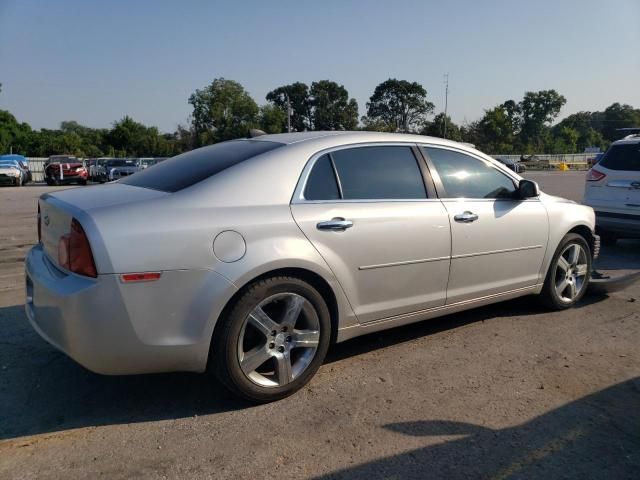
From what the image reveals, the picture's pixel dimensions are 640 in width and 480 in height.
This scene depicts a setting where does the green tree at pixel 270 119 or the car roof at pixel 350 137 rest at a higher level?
the green tree at pixel 270 119

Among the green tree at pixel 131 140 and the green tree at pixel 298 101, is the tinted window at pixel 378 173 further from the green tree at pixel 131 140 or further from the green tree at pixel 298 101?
the green tree at pixel 298 101

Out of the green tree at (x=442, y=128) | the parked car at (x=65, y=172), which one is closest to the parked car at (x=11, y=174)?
the parked car at (x=65, y=172)

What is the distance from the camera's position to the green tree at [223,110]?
175 ft

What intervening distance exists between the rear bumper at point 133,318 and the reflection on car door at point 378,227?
2.48 feet

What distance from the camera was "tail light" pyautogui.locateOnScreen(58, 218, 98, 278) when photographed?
2682mm

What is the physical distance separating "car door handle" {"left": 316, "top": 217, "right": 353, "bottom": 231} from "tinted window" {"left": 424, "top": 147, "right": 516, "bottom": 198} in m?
1.01

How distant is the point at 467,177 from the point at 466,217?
410 mm

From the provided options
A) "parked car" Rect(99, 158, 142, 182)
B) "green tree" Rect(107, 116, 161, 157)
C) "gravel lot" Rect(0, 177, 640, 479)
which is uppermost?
"green tree" Rect(107, 116, 161, 157)

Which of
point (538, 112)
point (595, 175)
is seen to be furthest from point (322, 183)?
point (538, 112)

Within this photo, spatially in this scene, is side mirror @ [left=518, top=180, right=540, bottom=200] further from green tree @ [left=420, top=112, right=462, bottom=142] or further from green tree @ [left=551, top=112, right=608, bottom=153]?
green tree @ [left=551, top=112, right=608, bottom=153]

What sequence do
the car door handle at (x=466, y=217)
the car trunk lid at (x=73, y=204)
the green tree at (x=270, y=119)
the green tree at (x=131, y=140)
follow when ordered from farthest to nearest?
the green tree at (x=131, y=140) < the green tree at (x=270, y=119) < the car door handle at (x=466, y=217) < the car trunk lid at (x=73, y=204)

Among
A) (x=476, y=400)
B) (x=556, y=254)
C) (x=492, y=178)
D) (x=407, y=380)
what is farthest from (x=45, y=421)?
(x=556, y=254)

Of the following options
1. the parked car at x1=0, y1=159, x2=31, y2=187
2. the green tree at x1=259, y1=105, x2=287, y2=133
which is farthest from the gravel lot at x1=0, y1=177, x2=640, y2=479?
the green tree at x1=259, y1=105, x2=287, y2=133

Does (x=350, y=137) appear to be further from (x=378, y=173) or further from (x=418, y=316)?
(x=418, y=316)
